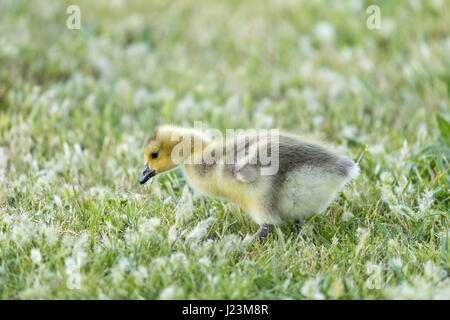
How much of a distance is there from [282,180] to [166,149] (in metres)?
0.85

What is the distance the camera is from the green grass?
2.95 metres

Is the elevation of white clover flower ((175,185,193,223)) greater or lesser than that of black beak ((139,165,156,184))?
lesser

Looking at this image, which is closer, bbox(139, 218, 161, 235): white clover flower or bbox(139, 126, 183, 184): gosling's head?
bbox(139, 218, 161, 235): white clover flower

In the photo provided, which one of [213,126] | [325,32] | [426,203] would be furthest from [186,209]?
[325,32]

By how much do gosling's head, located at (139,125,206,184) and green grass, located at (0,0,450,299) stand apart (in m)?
0.24

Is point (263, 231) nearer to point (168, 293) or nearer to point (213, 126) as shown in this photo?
point (168, 293)

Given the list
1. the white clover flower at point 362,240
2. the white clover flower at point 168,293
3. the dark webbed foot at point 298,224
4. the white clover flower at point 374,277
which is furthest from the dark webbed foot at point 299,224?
the white clover flower at point 168,293

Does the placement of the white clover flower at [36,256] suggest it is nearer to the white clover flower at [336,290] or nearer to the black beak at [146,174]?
the black beak at [146,174]

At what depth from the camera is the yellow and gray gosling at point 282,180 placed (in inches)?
128

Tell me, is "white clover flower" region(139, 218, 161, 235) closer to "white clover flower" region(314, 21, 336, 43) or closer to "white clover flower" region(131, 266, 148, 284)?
"white clover flower" region(131, 266, 148, 284)

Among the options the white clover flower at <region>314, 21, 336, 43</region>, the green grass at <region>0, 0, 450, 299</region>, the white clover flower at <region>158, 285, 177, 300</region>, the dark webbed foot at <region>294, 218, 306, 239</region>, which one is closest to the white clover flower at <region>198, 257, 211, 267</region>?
the green grass at <region>0, 0, 450, 299</region>

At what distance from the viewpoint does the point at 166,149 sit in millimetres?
3701
